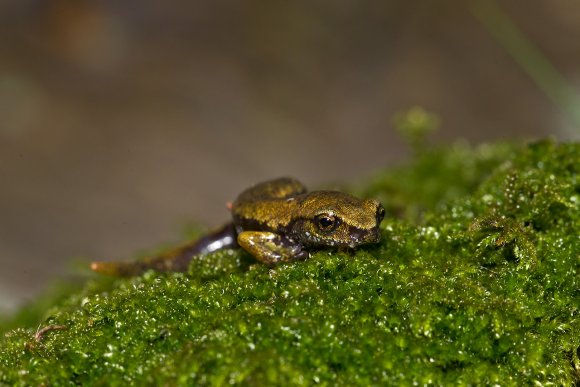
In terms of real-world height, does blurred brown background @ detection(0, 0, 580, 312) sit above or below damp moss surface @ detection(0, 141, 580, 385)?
above

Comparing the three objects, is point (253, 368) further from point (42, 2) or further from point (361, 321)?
point (42, 2)

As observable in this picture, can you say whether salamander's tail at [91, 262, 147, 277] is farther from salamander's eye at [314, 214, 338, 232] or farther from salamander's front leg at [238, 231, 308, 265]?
salamander's eye at [314, 214, 338, 232]

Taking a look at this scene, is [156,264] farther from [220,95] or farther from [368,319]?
[220,95]

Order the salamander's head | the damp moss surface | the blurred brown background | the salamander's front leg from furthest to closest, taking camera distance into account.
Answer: the blurred brown background
the salamander's front leg
the salamander's head
the damp moss surface

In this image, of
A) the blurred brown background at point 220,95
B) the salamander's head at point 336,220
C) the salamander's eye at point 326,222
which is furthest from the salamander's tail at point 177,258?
the blurred brown background at point 220,95

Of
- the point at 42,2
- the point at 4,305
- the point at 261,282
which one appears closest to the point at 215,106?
the point at 42,2

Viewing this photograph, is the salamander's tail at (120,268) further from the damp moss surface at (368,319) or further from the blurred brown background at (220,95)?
the blurred brown background at (220,95)

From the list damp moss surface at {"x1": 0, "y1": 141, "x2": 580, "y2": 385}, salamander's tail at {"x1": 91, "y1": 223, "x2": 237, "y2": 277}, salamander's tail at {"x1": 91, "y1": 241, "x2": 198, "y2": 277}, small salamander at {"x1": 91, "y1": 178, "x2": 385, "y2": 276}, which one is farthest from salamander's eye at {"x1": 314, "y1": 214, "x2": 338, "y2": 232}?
salamander's tail at {"x1": 91, "y1": 241, "x2": 198, "y2": 277}
